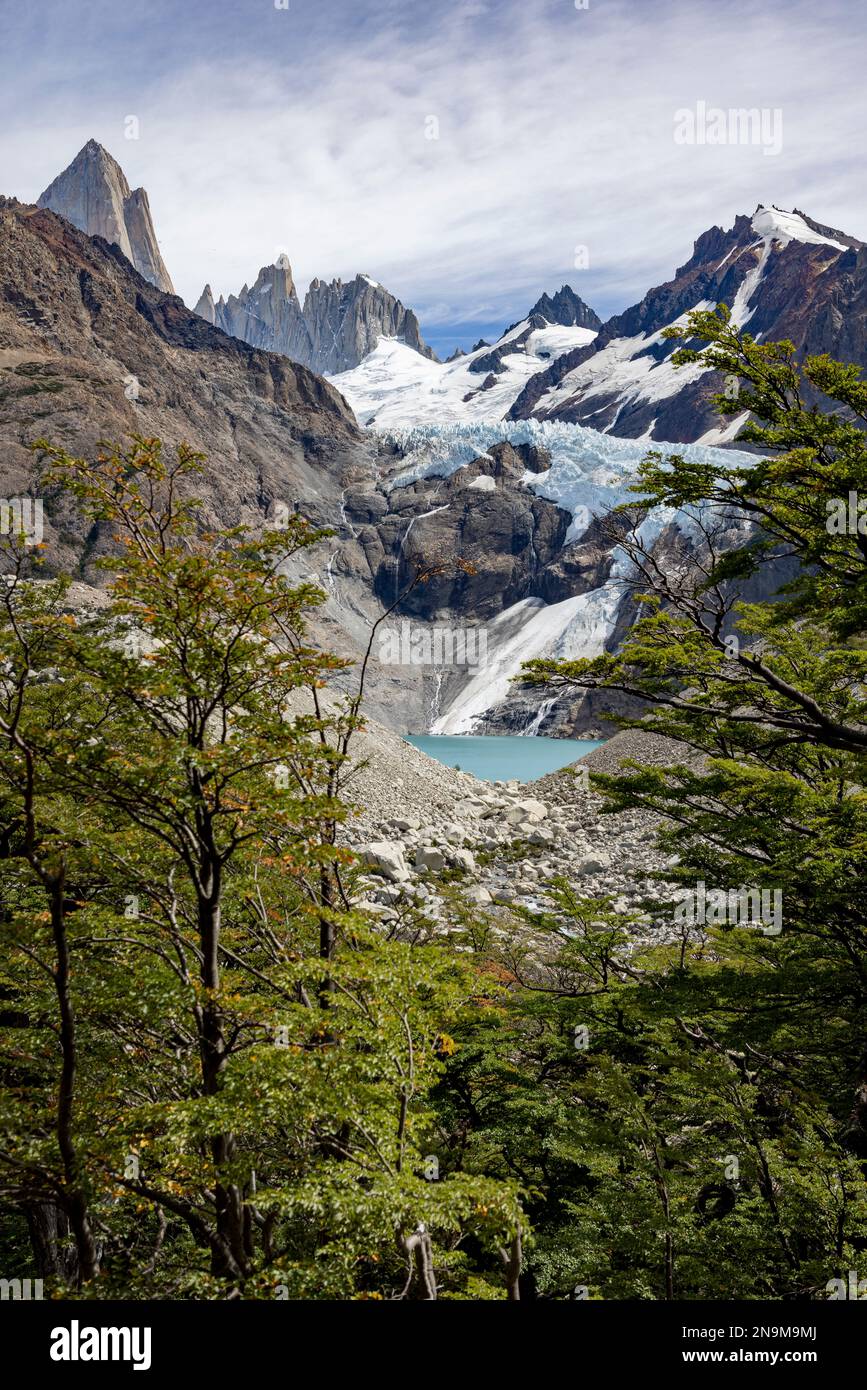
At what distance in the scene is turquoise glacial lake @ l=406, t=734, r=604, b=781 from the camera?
230 feet

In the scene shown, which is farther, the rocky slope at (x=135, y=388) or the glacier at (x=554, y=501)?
the glacier at (x=554, y=501)

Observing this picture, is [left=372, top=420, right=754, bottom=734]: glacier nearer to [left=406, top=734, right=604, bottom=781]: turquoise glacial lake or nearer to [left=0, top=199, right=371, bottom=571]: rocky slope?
[left=406, top=734, right=604, bottom=781]: turquoise glacial lake

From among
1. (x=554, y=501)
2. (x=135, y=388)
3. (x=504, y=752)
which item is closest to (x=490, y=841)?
(x=504, y=752)

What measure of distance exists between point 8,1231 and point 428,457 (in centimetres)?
14512

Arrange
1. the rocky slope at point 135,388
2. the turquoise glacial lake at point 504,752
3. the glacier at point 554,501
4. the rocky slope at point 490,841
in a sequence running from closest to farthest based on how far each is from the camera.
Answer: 1. the rocky slope at point 490,841
2. the turquoise glacial lake at point 504,752
3. the rocky slope at point 135,388
4. the glacier at point 554,501

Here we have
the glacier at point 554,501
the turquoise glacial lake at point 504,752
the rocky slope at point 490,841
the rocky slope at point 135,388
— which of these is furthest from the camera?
the glacier at point 554,501

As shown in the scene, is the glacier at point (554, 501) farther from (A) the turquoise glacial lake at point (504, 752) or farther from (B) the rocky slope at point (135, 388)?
(B) the rocky slope at point (135, 388)

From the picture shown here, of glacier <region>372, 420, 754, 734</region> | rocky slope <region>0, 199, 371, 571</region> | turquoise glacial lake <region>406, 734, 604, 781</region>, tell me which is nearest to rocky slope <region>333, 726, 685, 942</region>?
turquoise glacial lake <region>406, 734, 604, 781</region>

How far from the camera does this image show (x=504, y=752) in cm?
8675

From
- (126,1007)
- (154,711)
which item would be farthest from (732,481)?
(126,1007)

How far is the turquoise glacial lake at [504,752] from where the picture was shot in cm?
7000

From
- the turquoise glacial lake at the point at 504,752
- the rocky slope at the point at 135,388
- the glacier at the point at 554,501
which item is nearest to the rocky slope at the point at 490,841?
the turquoise glacial lake at the point at 504,752

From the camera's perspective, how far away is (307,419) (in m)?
149

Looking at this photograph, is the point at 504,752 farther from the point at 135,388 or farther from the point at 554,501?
the point at 135,388
